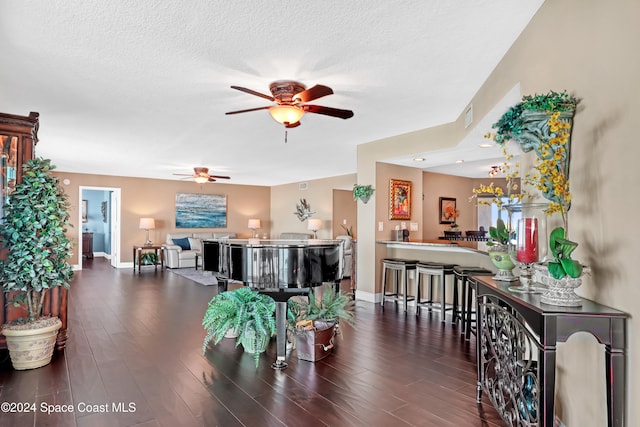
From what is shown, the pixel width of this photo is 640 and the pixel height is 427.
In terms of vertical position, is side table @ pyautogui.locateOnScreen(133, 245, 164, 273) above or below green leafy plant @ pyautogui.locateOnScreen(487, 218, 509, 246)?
below

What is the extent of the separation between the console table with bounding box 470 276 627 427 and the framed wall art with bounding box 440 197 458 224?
5856 mm

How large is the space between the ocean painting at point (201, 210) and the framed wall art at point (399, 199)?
22.8ft

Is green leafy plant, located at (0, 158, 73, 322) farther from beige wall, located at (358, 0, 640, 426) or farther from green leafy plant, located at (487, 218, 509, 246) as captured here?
beige wall, located at (358, 0, 640, 426)

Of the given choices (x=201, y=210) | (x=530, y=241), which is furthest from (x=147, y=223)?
(x=530, y=241)

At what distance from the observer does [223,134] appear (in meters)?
5.40

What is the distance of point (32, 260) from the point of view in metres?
3.11

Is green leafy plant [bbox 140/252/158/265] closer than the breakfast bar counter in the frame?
No

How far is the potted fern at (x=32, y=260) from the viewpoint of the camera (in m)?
3.04

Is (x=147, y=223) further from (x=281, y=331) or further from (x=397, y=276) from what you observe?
(x=281, y=331)

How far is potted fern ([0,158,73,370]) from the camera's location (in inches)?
119

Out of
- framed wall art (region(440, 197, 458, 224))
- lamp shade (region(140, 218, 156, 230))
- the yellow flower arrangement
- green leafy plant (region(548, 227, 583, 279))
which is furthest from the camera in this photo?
lamp shade (region(140, 218, 156, 230))

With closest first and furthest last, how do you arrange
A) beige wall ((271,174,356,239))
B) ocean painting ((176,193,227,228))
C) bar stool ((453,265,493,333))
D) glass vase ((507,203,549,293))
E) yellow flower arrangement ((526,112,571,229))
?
yellow flower arrangement ((526,112,571,229)) → glass vase ((507,203,549,293)) → bar stool ((453,265,493,333)) → beige wall ((271,174,356,239)) → ocean painting ((176,193,227,228))

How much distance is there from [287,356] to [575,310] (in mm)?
2425

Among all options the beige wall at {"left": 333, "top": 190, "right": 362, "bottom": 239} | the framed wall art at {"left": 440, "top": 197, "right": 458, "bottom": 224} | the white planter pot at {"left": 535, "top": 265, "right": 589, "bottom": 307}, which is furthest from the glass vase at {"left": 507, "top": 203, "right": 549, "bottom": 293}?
the beige wall at {"left": 333, "top": 190, "right": 362, "bottom": 239}
